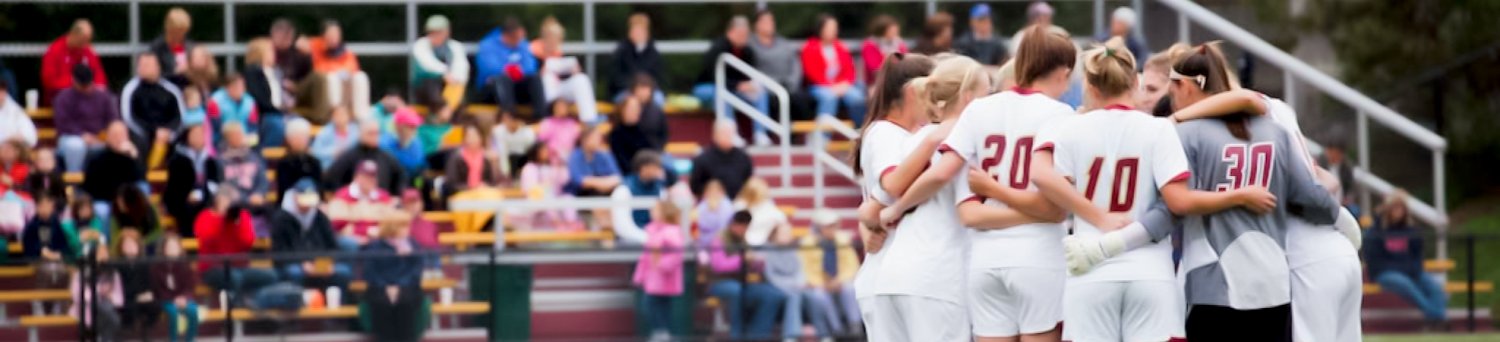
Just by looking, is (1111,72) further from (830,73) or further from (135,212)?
(830,73)

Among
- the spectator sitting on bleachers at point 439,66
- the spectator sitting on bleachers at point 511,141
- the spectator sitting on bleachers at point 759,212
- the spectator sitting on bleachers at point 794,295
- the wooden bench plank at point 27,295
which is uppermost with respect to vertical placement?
the spectator sitting on bleachers at point 439,66

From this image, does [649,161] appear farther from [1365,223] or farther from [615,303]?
[1365,223]

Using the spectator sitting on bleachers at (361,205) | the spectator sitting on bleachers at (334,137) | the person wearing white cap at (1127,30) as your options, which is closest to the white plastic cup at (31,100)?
the spectator sitting on bleachers at (334,137)

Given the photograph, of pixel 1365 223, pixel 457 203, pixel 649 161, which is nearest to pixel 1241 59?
pixel 1365 223

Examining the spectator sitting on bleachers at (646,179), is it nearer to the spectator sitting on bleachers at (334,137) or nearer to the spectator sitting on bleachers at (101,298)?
the spectator sitting on bleachers at (334,137)

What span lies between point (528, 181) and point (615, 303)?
8.62 feet

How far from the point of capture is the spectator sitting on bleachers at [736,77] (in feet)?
65.9

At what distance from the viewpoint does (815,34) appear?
20.6 meters

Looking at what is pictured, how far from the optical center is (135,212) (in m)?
17.1

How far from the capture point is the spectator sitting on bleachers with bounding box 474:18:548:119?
19.5 metres

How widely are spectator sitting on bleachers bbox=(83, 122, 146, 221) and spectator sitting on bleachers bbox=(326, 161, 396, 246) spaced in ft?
4.89

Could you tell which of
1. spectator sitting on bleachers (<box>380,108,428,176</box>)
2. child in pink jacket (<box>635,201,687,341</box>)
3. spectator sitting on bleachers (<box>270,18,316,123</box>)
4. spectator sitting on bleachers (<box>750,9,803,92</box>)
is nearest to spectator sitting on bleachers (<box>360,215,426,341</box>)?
child in pink jacket (<box>635,201,687,341</box>)

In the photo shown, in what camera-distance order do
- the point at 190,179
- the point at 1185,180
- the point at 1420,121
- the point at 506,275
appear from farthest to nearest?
the point at 1420,121
the point at 190,179
the point at 506,275
the point at 1185,180

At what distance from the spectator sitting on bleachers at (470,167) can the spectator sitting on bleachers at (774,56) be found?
2.82 m
